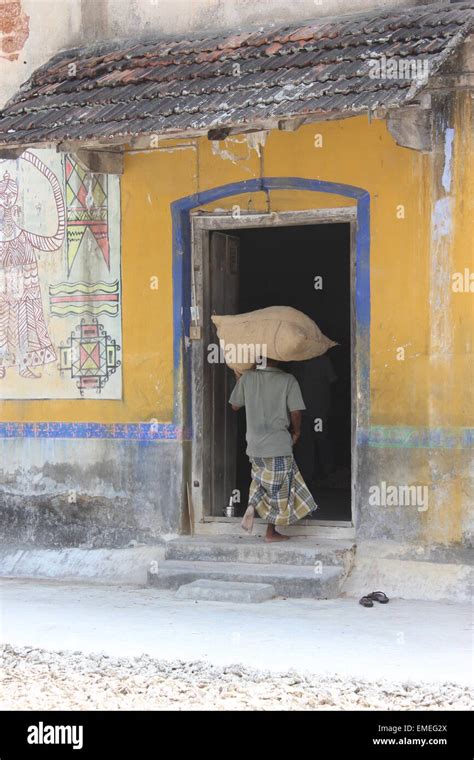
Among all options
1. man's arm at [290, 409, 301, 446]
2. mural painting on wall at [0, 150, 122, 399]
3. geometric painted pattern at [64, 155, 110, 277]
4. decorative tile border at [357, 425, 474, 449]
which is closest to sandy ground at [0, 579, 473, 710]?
decorative tile border at [357, 425, 474, 449]

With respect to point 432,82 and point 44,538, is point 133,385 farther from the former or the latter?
point 432,82

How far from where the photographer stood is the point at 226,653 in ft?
26.6

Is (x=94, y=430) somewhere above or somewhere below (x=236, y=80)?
below

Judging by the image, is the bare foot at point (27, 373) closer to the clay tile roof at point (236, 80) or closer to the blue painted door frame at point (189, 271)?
the blue painted door frame at point (189, 271)

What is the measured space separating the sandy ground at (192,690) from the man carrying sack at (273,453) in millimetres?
2865

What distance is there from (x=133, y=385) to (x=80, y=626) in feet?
8.66

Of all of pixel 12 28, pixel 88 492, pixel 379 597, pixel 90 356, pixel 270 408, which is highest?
pixel 12 28

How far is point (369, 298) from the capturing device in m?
10.2

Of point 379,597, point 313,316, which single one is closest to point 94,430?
point 379,597

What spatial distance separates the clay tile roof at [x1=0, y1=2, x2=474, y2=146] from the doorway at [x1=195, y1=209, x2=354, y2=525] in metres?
1.37

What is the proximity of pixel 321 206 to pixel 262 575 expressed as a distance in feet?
9.70

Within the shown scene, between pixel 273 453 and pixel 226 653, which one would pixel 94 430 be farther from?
pixel 226 653

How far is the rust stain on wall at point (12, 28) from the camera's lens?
38.5 ft
